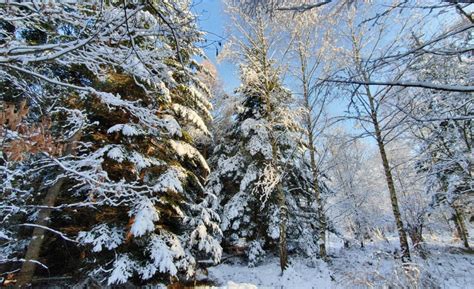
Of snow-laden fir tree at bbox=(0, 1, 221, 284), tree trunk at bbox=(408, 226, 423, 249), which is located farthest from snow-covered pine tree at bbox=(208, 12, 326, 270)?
tree trunk at bbox=(408, 226, 423, 249)

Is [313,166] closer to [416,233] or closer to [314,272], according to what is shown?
[314,272]

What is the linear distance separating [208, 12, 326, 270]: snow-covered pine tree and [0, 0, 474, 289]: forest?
6cm

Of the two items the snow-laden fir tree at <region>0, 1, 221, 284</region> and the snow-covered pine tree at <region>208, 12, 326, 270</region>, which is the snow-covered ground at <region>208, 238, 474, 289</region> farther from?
the snow-laden fir tree at <region>0, 1, 221, 284</region>

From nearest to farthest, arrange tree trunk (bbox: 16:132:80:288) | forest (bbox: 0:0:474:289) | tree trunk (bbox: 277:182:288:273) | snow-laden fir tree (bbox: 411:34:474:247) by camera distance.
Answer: forest (bbox: 0:0:474:289) < tree trunk (bbox: 16:132:80:288) < snow-laden fir tree (bbox: 411:34:474:247) < tree trunk (bbox: 277:182:288:273)

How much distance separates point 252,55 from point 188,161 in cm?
430

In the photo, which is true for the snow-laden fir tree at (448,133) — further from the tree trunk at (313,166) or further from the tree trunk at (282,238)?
the tree trunk at (282,238)

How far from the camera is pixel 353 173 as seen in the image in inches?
659

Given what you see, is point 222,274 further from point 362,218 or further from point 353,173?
point 353,173

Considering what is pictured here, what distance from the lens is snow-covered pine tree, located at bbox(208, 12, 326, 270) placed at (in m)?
8.49

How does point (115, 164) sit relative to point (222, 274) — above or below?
above

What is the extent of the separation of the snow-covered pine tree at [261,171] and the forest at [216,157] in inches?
2.3

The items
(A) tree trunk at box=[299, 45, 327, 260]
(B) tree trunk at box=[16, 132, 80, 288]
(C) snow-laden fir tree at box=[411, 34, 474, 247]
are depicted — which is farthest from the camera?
(A) tree trunk at box=[299, 45, 327, 260]

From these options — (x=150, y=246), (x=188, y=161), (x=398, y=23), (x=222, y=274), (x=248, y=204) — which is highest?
(x=398, y=23)

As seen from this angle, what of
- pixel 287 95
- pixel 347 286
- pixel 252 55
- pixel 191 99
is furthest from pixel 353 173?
pixel 347 286
